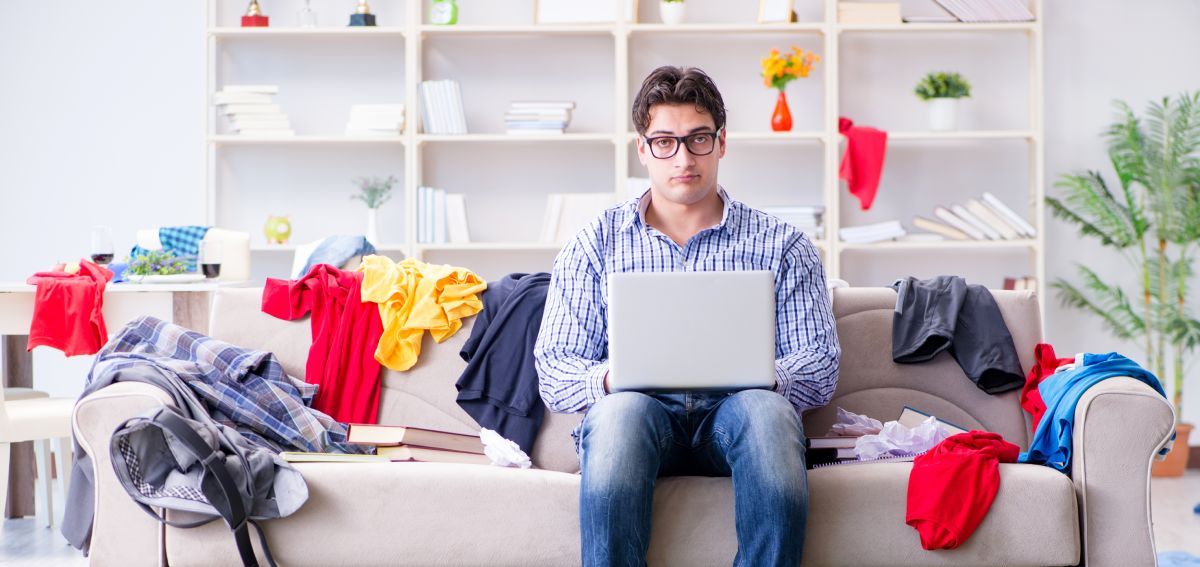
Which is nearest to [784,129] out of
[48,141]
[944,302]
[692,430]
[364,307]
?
[944,302]

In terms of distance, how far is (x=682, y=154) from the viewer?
226 centimetres

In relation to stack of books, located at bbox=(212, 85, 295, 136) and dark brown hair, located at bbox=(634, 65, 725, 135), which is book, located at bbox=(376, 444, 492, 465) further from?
stack of books, located at bbox=(212, 85, 295, 136)

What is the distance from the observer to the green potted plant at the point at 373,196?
15.5 feet

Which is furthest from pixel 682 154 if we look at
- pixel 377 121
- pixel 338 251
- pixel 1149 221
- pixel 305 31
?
pixel 1149 221

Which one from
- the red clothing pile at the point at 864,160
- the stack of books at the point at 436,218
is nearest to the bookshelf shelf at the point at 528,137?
the stack of books at the point at 436,218

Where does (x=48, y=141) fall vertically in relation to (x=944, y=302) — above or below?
above

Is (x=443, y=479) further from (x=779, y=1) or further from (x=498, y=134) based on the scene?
(x=779, y=1)

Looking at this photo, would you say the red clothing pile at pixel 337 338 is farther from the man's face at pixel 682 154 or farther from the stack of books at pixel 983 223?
the stack of books at pixel 983 223

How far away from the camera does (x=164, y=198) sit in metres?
4.94

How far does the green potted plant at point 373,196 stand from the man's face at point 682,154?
A: 8.59 feet

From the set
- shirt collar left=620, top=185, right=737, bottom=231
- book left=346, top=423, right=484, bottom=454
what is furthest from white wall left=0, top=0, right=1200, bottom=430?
shirt collar left=620, top=185, right=737, bottom=231

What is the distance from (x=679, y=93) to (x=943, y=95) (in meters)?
2.75

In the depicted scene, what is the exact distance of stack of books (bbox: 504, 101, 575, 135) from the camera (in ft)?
15.4

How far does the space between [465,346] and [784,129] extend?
2405 mm
